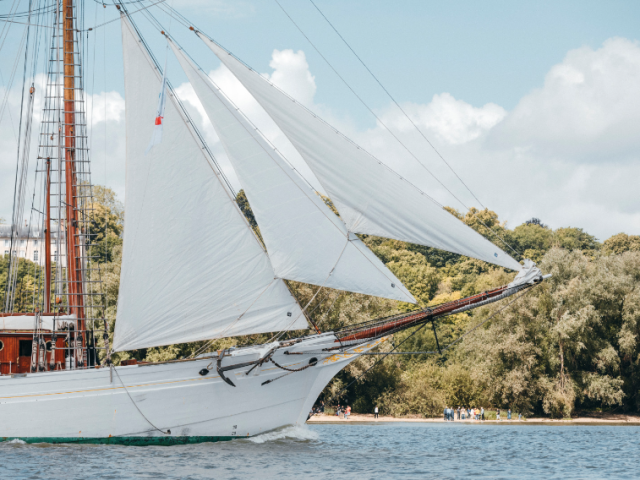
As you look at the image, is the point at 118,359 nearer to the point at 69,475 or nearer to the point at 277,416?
the point at 277,416

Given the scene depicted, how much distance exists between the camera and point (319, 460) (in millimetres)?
20781

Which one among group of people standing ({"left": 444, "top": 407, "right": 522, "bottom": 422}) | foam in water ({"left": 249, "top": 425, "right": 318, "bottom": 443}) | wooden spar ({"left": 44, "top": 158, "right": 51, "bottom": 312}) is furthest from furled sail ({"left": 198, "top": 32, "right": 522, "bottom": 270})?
group of people standing ({"left": 444, "top": 407, "right": 522, "bottom": 422})

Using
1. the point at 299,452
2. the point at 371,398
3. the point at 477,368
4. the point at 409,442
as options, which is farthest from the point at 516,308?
the point at 299,452

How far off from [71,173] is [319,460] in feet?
47.2

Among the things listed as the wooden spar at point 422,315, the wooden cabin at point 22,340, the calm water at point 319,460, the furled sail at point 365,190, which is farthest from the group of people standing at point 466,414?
the wooden cabin at point 22,340

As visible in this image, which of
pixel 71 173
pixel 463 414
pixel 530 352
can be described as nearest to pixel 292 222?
pixel 71 173

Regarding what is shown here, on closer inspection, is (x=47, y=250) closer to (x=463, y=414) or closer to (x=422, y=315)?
(x=422, y=315)

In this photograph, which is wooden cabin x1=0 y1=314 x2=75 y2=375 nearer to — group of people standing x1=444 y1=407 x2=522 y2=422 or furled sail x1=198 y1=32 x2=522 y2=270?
furled sail x1=198 y1=32 x2=522 y2=270

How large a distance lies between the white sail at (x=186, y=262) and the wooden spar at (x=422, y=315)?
235cm

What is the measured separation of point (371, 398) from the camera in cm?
5112

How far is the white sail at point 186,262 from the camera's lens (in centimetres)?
2331

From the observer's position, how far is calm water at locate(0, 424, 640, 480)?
1831 centimetres

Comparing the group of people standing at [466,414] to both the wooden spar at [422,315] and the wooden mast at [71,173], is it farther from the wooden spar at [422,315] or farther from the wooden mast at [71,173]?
the wooden mast at [71,173]

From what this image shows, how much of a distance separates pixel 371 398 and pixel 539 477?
Answer: 32624 millimetres
